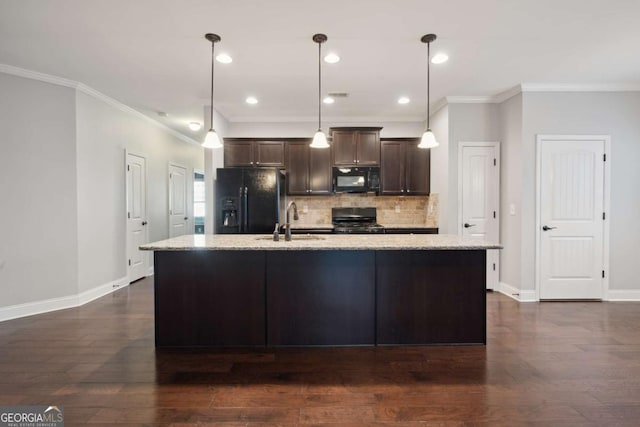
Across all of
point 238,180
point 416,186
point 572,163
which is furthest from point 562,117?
point 238,180

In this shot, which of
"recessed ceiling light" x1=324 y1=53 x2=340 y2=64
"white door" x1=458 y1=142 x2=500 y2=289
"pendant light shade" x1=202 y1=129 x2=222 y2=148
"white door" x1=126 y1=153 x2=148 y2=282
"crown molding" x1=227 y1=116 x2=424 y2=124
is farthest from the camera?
"crown molding" x1=227 y1=116 x2=424 y2=124

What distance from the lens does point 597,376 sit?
91.3 inches

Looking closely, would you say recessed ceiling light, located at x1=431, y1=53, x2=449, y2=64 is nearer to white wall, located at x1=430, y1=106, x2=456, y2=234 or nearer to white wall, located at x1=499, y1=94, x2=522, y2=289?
Answer: white wall, located at x1=430, y1=106, x2=456, y2=234

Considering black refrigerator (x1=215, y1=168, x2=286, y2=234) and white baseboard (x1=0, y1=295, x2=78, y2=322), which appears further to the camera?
black refrigerator (x1=215, y1=168, x2=286, y2=234)

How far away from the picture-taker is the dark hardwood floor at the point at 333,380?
190cm

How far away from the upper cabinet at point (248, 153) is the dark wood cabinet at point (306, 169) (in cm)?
24

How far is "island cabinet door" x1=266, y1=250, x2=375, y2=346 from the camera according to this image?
280cm

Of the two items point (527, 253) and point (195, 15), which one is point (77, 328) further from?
point (527, 253)

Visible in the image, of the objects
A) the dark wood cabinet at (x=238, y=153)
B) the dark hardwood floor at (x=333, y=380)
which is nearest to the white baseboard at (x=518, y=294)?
the dark hardwood floor at (x=333, y=380)

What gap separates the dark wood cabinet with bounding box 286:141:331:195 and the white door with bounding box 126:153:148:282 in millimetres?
2439

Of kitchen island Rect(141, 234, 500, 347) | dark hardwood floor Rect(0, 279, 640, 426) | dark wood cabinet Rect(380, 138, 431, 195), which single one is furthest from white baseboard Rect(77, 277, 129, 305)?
dark wood cabinet Rect(380, 138, 431, 195)

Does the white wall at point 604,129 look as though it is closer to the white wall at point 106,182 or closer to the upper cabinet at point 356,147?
the upper cabinet at point 356,147

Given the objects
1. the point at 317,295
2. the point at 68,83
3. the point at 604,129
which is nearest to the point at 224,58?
the point at 68,83

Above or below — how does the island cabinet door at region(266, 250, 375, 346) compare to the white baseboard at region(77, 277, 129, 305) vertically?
above
